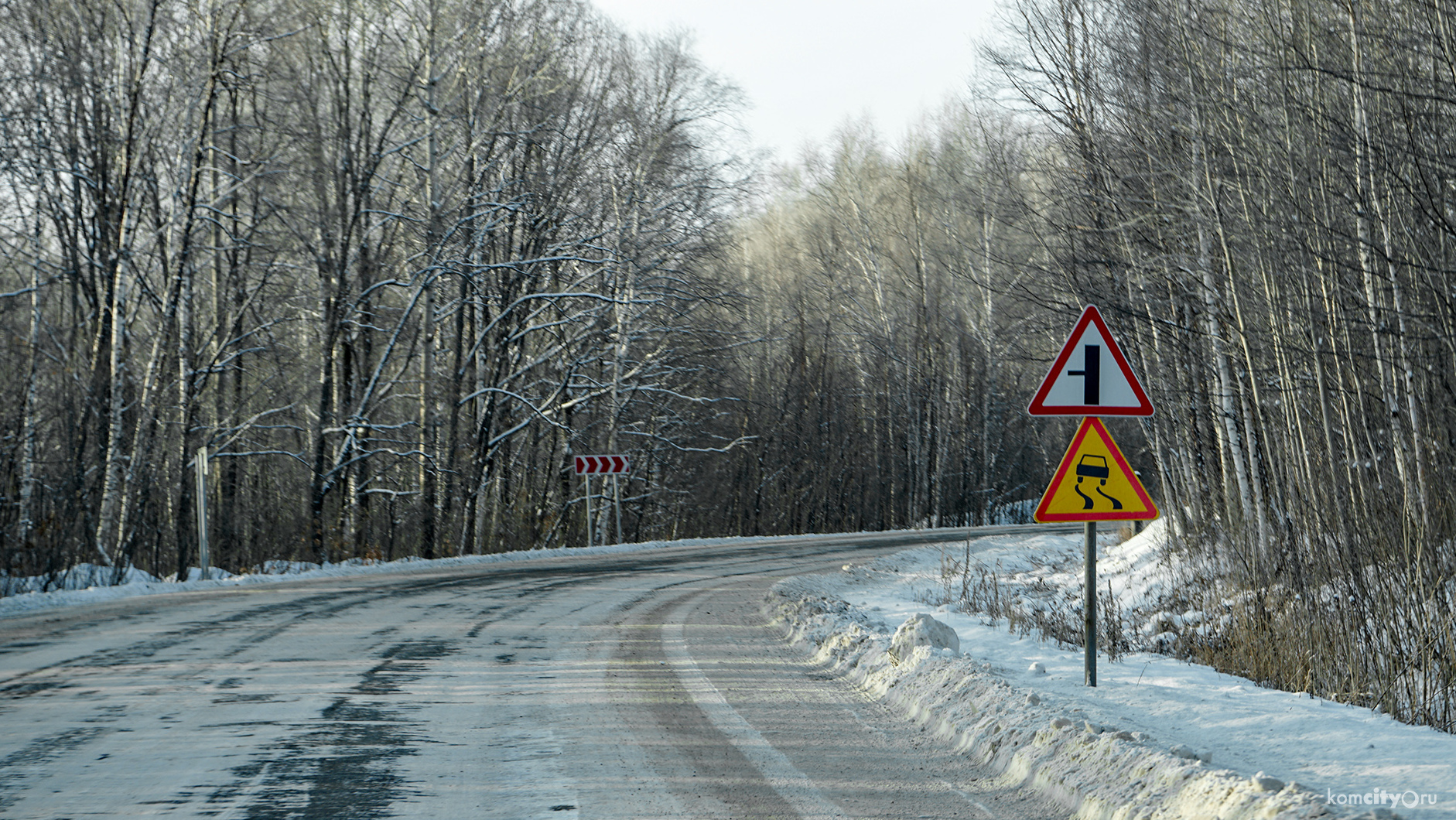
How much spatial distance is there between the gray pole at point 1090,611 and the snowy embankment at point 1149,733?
146 mm

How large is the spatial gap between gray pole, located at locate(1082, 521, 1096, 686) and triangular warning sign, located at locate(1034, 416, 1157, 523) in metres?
0.21

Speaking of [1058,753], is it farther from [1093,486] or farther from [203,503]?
[203,503]

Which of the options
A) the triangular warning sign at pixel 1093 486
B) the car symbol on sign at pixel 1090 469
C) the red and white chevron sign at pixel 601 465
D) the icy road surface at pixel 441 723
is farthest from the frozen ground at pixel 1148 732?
the red and white chevron sign at pixel 601 465

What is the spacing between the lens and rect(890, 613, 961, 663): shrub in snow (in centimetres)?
826

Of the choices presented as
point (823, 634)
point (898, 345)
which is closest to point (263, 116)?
point (823, 634)

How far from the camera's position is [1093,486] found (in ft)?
22.5

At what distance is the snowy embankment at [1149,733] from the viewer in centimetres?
438

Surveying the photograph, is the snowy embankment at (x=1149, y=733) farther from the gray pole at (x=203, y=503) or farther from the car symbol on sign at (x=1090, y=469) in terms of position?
the gray pole at (x=203, y=503)

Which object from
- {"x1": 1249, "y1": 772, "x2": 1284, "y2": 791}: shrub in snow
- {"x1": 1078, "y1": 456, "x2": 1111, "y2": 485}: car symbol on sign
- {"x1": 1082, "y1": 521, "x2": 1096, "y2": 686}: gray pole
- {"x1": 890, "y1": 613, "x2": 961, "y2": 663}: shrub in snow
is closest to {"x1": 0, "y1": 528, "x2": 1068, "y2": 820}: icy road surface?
{"x1": 890, "y1": 613, "x2": 961, "y2": 663}: shrub in snow

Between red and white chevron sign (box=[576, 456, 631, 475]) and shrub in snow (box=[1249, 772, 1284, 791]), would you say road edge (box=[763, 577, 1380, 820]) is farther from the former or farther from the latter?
red and white chevron sign (box=[576, 456, 631, 475])

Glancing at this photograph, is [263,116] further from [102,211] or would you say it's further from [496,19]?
[496,19]

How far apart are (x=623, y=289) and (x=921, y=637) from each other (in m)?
19.5

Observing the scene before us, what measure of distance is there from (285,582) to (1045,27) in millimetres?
13987

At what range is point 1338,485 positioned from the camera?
30.9ft
